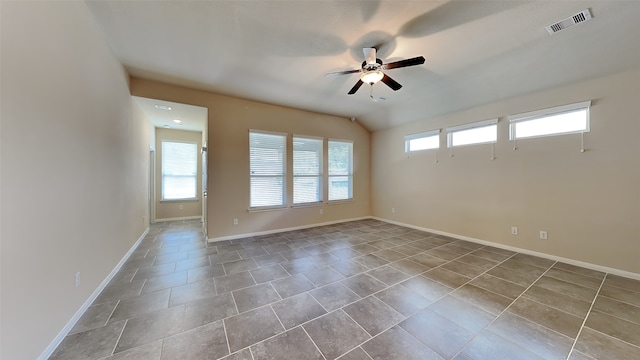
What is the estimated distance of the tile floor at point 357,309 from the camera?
62.7 inches

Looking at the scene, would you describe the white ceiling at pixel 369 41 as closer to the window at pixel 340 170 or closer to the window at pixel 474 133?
the window at pixel 474 133

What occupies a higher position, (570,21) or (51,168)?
(570,21)

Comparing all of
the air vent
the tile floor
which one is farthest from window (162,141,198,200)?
the air vent

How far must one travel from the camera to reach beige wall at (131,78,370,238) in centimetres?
399

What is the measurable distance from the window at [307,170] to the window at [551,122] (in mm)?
3856

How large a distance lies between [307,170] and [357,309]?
12.2 feet

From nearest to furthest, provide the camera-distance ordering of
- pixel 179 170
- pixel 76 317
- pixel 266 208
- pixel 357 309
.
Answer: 1. pixel 76 317
2. pixel 357 309
3. pixel 266 208
4. pixel 179 170

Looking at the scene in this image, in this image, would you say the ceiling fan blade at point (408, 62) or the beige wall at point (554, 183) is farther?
the beige wall at point (554, 183)

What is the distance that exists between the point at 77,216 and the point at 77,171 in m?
0.41

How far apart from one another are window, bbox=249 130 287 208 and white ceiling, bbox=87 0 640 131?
1.24 m

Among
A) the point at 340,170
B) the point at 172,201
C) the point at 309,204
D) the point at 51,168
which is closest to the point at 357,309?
the point at 51,168

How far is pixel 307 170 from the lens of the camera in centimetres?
540

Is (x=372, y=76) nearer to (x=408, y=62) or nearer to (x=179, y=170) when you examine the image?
(x=408, y=62)

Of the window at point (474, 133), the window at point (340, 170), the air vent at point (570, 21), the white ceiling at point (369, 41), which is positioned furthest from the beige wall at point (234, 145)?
the air vent at point (570, 21)
